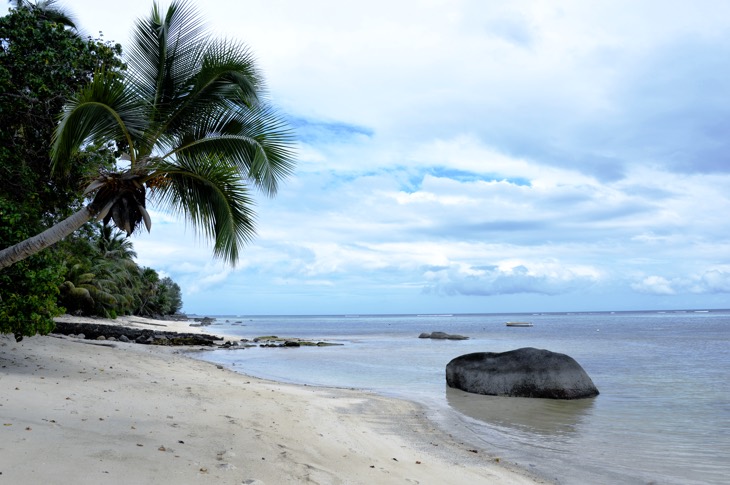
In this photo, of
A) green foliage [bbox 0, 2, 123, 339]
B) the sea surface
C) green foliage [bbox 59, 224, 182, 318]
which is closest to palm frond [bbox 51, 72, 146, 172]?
green foliage [bbox 0, 2, 123, 339]

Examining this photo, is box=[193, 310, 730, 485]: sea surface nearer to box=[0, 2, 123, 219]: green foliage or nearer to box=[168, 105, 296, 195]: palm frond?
box=[168, 105, 296, 195]: palm frond

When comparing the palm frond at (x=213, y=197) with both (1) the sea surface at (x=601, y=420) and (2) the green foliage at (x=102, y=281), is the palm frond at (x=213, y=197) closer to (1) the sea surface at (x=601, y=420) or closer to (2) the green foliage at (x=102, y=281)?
(1) the sea surface at (x=601, y=420)

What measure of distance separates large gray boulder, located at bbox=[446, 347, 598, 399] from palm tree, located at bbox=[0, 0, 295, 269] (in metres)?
9.27

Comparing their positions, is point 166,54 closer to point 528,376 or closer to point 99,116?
point 99,116

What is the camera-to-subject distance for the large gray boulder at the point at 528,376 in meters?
15.1

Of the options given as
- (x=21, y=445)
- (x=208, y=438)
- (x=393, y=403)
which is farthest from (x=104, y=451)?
(x=393, y=403)

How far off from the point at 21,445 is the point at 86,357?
11167 mm

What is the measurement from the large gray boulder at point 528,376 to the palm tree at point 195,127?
9274 millimetres

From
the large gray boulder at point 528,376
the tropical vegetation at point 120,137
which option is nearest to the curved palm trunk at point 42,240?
the tropical vegetation at point 120,137

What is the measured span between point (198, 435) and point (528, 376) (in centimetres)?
1043

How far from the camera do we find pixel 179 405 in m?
10.2

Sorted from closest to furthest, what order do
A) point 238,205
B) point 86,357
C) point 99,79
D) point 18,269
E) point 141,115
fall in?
1. point 99,79
2. point 141,115
3. point 238,205
4. point 18,269
5. point 86,357

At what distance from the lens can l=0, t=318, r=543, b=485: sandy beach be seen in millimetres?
5613

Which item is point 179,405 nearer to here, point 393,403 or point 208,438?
point 208,438
